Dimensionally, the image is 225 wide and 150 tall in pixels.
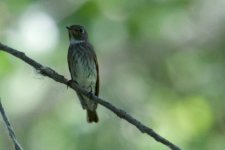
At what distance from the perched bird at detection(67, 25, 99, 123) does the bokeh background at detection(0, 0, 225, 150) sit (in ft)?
4.36

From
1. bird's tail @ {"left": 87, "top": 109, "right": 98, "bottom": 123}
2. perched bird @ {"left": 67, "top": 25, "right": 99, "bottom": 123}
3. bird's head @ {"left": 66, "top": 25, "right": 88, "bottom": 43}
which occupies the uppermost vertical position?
bird's head @ {"left": 66, "top": 25, "right": 88, "bottom": 43}

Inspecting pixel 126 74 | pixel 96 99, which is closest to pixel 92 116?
pixel 96 99

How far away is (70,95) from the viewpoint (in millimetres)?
10078

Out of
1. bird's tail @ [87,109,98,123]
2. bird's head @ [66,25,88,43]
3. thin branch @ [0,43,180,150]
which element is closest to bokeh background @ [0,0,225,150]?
bird's head @ [66,25,88,43]

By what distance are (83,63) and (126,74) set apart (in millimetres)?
4083

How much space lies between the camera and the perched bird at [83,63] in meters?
6.16

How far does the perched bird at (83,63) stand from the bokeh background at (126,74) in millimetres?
1328

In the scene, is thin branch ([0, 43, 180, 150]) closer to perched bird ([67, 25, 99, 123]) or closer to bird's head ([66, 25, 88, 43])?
perched bird ([67, 25, 99, 123])

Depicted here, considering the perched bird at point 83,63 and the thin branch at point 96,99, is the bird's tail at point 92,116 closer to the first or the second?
the perched bird at point 83,63

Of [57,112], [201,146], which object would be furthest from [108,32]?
[201,146]

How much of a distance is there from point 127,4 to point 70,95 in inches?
56.1

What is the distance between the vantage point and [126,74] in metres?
10.4

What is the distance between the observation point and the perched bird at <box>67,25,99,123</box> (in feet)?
20.2

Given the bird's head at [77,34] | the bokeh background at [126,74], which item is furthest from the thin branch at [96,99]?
the bokeh background at [126,74]
